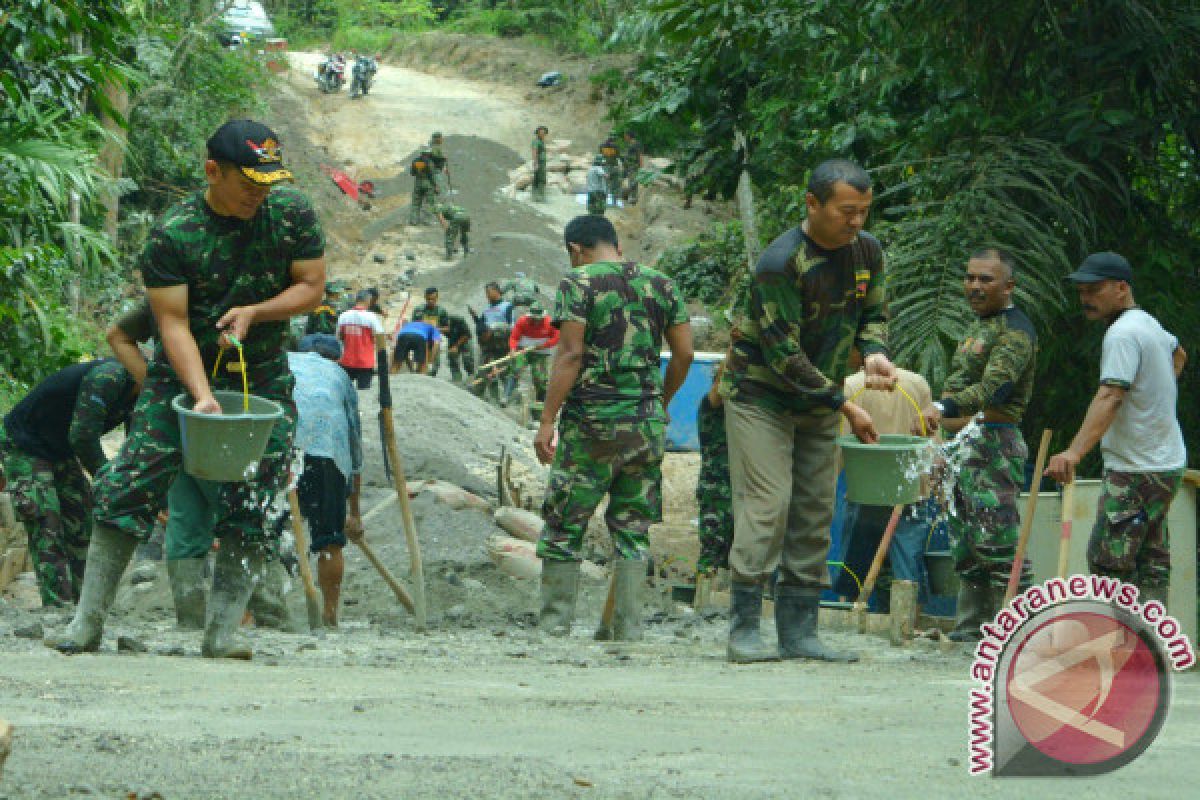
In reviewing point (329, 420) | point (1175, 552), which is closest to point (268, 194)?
point (329, 420)

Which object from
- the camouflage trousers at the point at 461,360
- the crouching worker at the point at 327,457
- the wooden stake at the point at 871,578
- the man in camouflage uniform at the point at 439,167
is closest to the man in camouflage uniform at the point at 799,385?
the wooden stake at the point at 871,578

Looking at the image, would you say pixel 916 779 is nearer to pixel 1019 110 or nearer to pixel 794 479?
pixel 794 479

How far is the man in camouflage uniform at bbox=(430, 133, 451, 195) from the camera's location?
39.1 m

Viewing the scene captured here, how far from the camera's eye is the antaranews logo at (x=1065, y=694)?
3.96m

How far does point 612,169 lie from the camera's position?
42.7m

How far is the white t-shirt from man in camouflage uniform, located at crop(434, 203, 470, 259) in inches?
1226

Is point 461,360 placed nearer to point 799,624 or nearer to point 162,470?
point 799,624

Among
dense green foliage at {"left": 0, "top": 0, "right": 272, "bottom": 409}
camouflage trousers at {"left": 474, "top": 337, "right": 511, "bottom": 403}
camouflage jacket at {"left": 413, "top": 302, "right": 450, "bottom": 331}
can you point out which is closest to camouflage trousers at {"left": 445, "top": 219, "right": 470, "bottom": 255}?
camouflage jacket at {"left": 413, "top": 302, "right": 450, "bottom": 331}

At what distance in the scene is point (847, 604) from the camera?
905cm

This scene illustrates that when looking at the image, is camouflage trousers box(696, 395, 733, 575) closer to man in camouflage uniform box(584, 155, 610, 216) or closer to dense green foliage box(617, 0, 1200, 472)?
dense green foliage box(617, 0, 1200, 472)

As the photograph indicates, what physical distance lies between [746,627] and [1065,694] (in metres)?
2.15

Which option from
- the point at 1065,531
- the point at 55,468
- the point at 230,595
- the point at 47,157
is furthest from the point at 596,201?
the point at 230,595

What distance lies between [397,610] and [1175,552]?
4318mm

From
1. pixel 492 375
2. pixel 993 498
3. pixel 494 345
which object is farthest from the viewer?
pixel 494 345
